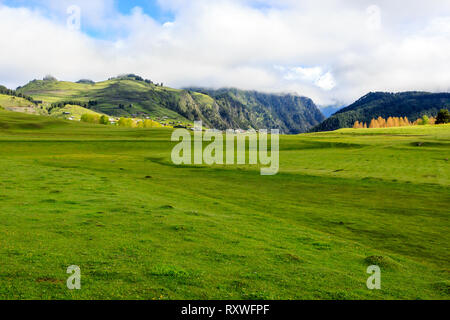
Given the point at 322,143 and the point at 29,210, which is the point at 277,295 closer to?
the point at 29,210

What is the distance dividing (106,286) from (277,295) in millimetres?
6485

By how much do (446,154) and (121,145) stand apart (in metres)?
100

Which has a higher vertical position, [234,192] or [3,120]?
[3,120]

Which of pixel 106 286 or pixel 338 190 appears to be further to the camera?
pixel 338 190

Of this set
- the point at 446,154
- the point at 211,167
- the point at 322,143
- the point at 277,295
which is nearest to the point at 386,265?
the point at 277,295

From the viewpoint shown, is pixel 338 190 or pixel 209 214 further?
pixel 338 190

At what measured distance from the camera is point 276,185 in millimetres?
46938

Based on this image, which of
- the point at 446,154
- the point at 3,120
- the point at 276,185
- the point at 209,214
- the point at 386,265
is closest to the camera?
the point at 386,265

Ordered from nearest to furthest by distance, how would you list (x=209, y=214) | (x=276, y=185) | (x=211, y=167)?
(x=209, y=214) < (x=276, y=185) < (x=211, y=167)

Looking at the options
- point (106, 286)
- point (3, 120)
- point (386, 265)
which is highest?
point (3, 120)

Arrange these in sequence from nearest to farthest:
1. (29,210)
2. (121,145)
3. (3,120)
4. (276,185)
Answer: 1. (29,210)
2. (276,185)
3. (121,145)
4. (3,120)
